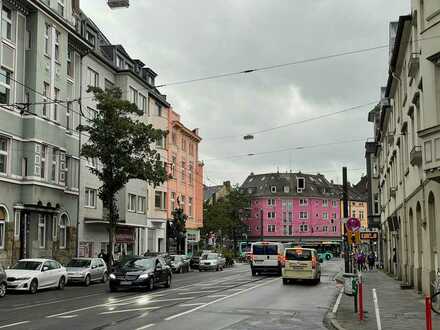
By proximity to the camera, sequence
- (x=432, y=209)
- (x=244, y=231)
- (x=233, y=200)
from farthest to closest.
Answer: (x=244, y=231) → (x=233, y=200) → (x=432, y=209)

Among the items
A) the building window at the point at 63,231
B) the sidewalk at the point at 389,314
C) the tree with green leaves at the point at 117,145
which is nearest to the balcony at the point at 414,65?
the sidewalk at the point at 389,314

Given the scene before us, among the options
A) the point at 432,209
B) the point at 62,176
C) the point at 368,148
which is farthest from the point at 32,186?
the point at 368,148

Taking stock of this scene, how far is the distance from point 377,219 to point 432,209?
52.0m

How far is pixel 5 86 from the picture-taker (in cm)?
3297

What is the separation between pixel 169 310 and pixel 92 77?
101ft

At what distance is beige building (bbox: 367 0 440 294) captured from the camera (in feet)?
62.1

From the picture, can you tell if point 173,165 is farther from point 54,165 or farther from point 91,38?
point 54,165

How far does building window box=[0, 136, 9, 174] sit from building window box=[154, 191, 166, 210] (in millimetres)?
28898

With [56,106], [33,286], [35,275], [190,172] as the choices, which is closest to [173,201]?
[190,172]

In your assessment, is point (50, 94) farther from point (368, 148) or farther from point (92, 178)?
point (368, 148)

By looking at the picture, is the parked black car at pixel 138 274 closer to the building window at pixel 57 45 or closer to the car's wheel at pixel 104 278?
the car's wheel at pixel 104 278

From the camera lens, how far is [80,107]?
1650 inches

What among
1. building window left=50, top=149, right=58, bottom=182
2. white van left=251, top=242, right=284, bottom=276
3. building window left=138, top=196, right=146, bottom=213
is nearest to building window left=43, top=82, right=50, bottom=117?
building window left=50, top=149, right=58, bottom=182

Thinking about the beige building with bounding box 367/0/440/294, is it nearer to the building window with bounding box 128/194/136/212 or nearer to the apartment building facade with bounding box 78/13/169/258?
the apartment building facade with bounding box 78/13/169/258
